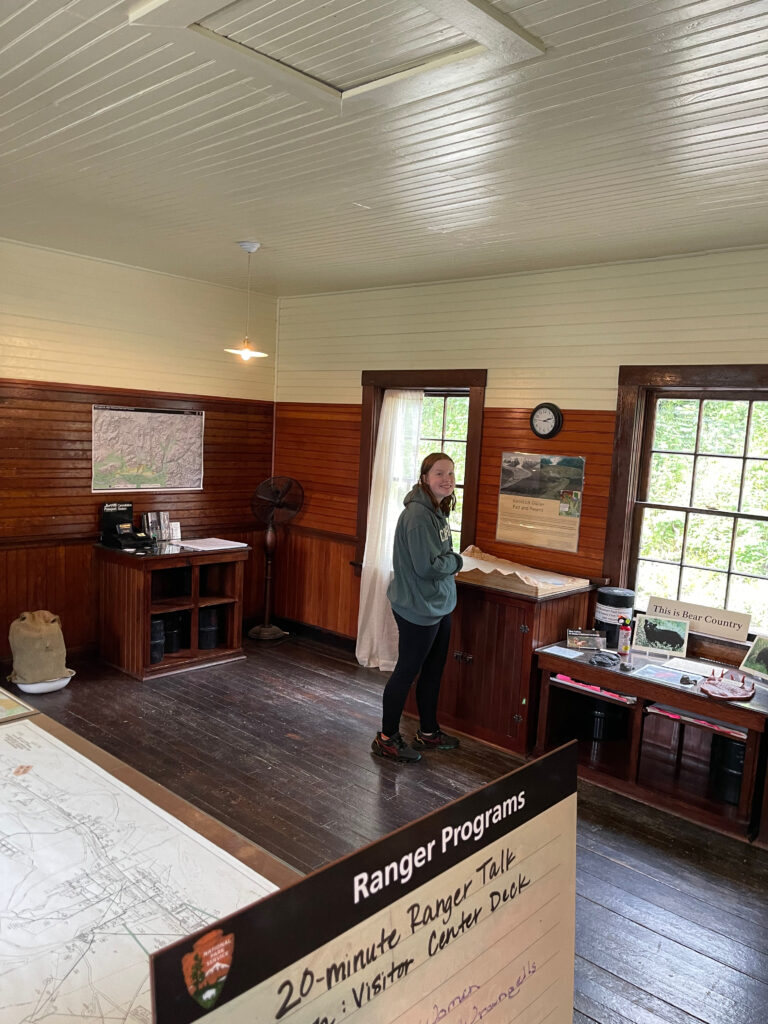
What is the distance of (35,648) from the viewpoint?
17.6 feet

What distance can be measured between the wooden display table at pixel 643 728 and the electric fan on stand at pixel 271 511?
317cm

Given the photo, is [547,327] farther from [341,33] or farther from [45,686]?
[45,686]

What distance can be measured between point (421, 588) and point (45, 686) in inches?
115

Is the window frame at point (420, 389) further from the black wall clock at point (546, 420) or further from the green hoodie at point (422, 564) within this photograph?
the green hoodie at point (422, 564)

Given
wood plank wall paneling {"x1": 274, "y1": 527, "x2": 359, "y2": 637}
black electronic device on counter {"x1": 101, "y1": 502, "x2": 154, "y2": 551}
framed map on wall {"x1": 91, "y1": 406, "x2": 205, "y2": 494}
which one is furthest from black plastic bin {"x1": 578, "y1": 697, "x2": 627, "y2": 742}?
framed map on wall {"x1": 91, "y1": 406, "x2": 205, "y2": 494}

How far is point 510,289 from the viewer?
18.7 feet

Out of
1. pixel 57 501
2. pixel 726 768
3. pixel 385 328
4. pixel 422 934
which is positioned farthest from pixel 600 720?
pixel 57 501

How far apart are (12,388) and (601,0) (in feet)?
16.3

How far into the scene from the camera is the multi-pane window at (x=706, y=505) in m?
4.65

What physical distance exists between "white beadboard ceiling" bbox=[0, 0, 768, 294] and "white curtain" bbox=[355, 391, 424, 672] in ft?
5.56

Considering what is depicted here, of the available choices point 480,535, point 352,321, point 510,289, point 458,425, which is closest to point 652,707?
point 480,535

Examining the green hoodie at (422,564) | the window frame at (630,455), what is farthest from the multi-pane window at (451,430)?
the green hoodie at (422,564)

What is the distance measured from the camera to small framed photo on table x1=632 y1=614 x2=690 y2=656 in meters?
4.75

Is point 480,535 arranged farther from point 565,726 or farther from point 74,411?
point 74,411
